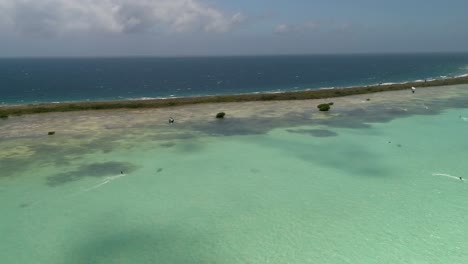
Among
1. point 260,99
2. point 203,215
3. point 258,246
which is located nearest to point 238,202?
point 203,215

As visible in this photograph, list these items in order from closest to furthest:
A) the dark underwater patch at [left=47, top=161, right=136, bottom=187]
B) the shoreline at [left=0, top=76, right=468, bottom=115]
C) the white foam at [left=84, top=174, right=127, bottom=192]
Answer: the white foam at [left=84, top=174, right=127, bottom=192], the dark underwater patch at [left=47, top=161, right=136, bottom=187], the shoreline at [left=0, top=76, right=468, bottom=115]

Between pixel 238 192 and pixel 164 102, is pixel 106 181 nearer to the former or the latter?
pixel 238 192

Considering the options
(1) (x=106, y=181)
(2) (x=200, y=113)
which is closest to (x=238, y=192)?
(1) (x=106, y=181)

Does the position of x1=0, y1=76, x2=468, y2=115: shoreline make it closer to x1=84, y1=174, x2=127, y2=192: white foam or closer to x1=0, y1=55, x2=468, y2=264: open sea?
x1=0, y1=55, x2=468, y2=264: open sea

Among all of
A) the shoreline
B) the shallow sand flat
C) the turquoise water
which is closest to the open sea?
the turquoise water

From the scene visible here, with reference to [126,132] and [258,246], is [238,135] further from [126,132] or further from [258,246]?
[258,246]

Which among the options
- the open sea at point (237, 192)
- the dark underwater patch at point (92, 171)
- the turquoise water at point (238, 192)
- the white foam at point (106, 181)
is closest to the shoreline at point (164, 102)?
the open sea at point (237, 192)

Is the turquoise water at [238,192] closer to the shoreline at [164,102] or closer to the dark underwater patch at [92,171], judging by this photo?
the dark underwater patch at [92,171]
